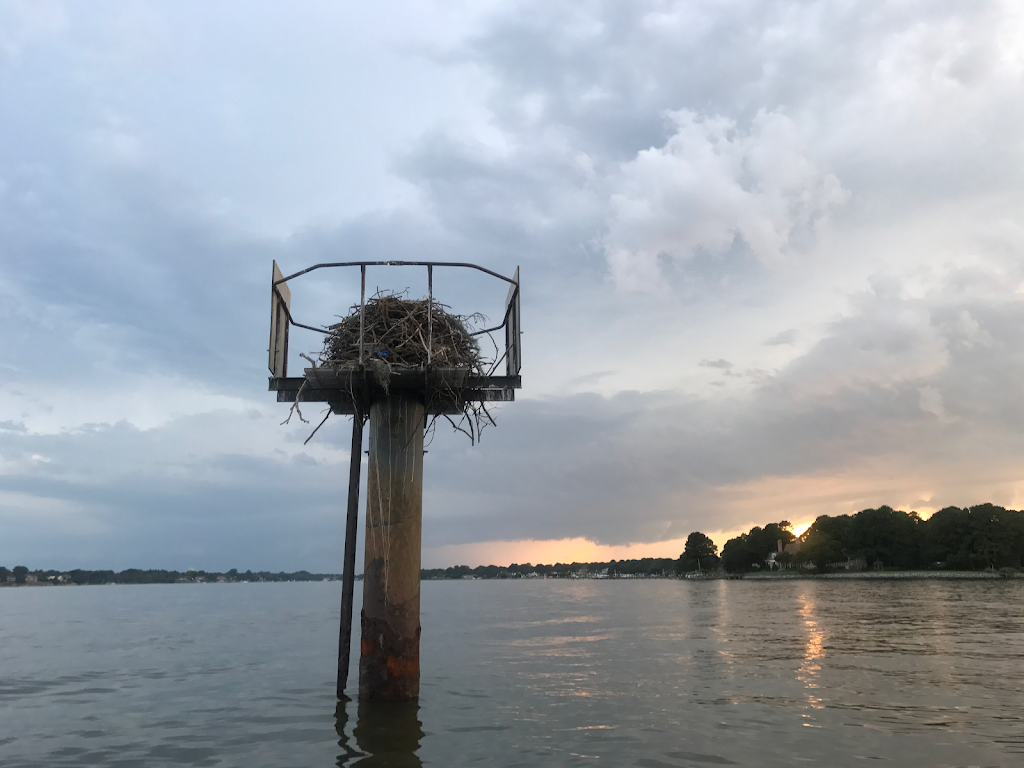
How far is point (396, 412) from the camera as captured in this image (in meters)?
11.0

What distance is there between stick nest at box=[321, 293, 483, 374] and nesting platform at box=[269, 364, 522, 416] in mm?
198

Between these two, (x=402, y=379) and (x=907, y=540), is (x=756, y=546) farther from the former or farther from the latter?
(x=402, y=379)

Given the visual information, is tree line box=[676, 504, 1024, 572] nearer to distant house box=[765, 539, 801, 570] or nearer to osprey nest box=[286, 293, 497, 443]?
distant house box=[765, 539, 801, 570]

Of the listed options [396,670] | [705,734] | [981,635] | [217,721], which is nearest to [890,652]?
[981,635]

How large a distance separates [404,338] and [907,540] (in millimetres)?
150748

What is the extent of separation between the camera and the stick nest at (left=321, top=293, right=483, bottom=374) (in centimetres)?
1073

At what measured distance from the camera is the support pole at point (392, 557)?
10328mm

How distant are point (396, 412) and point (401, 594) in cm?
275

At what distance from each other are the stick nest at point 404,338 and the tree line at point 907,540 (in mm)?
136209

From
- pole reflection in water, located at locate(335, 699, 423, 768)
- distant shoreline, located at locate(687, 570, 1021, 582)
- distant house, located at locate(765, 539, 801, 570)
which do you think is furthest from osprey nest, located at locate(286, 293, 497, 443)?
distant house, located at locate(765, 539, 801, 570)

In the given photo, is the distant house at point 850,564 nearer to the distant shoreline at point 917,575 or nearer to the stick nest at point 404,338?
the distant shoreline at point 917,575

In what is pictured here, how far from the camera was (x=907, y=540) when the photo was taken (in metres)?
136

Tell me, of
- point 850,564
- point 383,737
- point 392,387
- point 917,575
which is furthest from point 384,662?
point 850,564

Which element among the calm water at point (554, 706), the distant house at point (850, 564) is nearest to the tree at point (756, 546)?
the distant house at point (850, 564)
